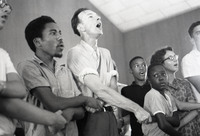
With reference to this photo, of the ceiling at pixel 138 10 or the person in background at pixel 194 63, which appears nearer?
the person in background at pixel 194 63

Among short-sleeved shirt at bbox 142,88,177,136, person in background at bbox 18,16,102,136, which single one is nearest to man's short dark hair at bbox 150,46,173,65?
short-sleeved shirt at bbox 142,88,177,136

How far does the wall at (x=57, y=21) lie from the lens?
1910mm

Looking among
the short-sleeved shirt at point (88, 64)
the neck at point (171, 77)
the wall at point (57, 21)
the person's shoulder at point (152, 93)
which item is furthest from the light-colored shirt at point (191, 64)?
the short-sleeved shirt at point (88, 64)

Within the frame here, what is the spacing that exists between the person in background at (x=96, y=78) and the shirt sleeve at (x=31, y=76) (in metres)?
0.26

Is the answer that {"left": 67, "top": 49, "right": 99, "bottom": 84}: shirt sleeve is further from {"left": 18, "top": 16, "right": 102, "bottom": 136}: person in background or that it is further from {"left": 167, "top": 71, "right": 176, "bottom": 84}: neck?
{"left": 167, "top": 71, "right": 176, "bottom": 84}: neck

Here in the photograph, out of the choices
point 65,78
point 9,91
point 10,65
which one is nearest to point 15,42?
point 65,78

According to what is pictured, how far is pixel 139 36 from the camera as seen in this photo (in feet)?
8.82

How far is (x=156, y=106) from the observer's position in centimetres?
177

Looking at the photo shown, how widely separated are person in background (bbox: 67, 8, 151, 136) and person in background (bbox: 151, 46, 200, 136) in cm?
51

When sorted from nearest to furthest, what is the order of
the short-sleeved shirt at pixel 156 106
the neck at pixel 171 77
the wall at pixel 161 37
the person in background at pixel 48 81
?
the person in background at pixel 48 81 < the short-sleeved shirt at pixel 156 106 < the neck at pixel 171 77 < the wall at pixel 161 37

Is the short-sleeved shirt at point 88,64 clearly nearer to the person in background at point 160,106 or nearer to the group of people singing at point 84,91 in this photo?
the group of people singing at point 84,91

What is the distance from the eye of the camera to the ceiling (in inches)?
105

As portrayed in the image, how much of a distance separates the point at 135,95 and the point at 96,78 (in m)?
0.56

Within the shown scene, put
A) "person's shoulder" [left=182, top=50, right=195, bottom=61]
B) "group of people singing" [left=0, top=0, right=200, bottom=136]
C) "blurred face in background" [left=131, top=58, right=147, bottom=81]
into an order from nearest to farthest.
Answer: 1. "group of people singing" [left=0, top=0, right=200, bottom=136]
2. "blurred face in background" [left=131, top=58, right=147, bottom=81]
3. "person's shoulder" [left=182, top=50, right=195, bottom=61]
